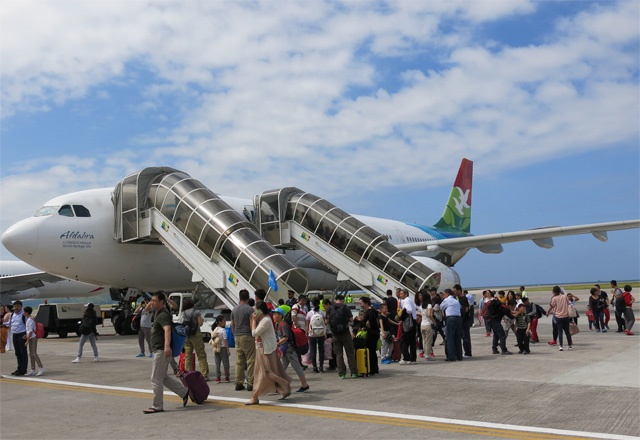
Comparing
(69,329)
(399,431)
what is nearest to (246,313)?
(399,431)

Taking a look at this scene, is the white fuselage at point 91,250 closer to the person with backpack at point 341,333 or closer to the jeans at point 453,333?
the person with backpack at point 341,333

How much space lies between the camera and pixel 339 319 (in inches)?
415

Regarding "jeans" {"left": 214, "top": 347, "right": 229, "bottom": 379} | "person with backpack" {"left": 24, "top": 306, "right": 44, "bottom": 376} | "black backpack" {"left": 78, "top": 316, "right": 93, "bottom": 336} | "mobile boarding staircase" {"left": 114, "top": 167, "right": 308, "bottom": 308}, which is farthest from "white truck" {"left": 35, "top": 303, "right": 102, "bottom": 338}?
"jeans" {"left": 214, "top": 347, "right": 229, "bottom": 379}

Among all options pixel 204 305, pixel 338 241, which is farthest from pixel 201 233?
pixel 338 241

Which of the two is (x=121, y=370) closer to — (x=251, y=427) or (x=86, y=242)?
(x=251, y=427)

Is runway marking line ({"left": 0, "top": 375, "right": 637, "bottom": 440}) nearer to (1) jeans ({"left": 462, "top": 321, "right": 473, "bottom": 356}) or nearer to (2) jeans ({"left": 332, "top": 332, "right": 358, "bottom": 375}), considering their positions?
(2) jeans ({"left": 332, "top": 332, "right": 358, "bottom": 375})

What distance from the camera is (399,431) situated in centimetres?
641

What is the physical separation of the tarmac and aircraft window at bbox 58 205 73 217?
7.88 m

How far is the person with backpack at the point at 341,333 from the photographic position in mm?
10492

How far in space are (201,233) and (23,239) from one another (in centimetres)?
549

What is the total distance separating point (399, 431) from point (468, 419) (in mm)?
978

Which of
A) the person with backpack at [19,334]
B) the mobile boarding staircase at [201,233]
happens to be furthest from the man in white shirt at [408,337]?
the person with backpack at [19,334]

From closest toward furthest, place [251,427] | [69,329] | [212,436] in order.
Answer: [212,436] → [251,427] → [69,329]

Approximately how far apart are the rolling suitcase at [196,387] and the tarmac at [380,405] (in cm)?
14
